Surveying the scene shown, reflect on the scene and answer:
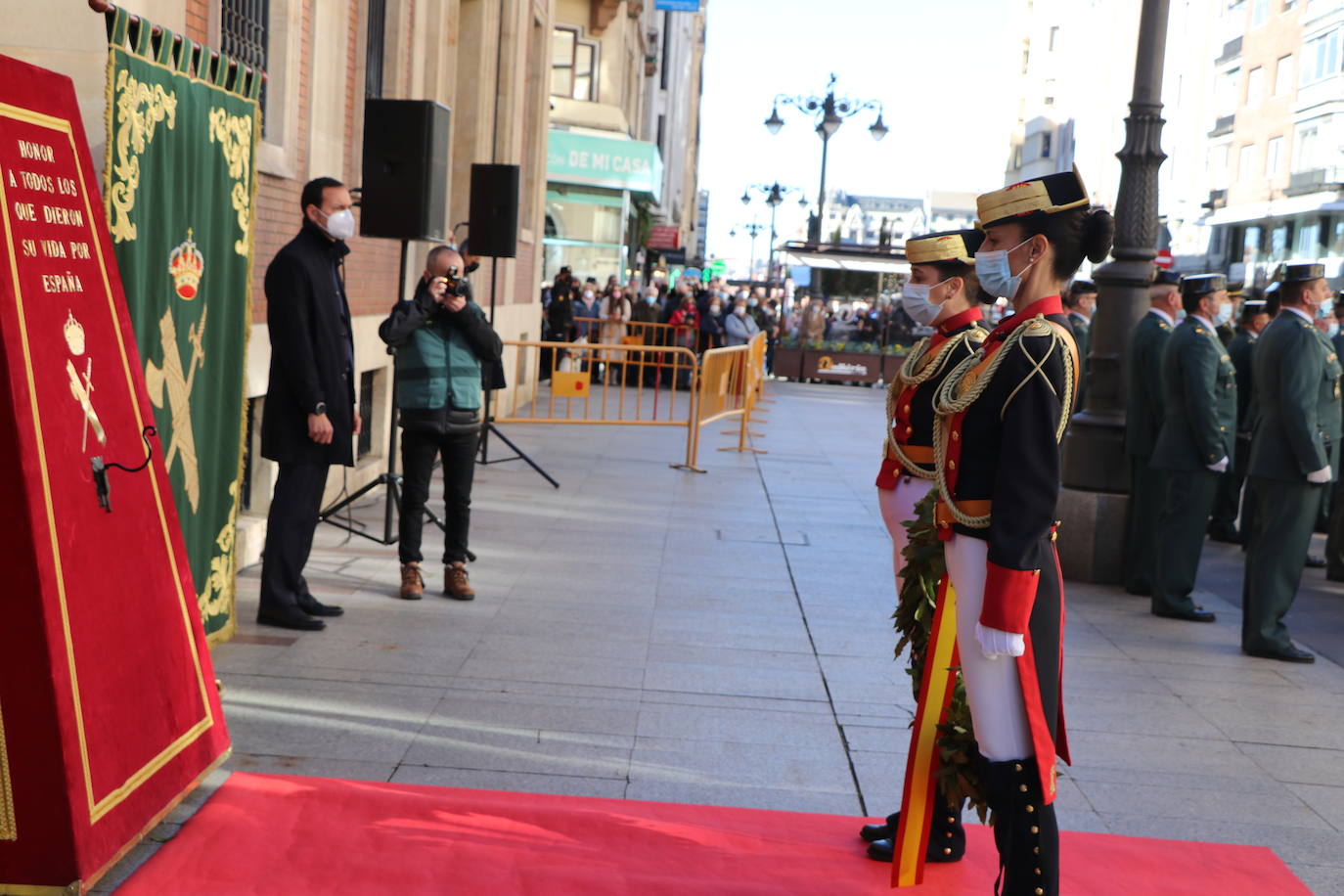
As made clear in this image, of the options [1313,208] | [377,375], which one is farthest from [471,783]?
[1313,208]

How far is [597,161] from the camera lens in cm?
3553

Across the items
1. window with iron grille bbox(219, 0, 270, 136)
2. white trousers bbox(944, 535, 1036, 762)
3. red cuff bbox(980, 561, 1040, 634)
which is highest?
window with iron grille bbox(219, 0, 270, 136)

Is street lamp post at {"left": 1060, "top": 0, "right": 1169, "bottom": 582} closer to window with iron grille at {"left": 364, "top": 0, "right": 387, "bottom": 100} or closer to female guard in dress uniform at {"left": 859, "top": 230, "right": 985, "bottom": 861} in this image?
female guard in dress uniform at {"left": 859, "top": 230, "right": 985, "bottom": 861}

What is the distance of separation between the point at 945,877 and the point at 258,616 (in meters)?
3.94

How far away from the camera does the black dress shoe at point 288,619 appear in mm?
6875

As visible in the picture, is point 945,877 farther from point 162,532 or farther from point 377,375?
point 377,375

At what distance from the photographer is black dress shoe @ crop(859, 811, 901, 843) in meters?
4.40

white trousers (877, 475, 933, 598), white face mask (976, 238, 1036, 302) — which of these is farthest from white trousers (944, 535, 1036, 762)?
white trousers (877, 475, 933, 598)

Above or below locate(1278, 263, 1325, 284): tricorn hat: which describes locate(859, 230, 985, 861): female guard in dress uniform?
below

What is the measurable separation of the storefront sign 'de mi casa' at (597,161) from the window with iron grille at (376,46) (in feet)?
75.4

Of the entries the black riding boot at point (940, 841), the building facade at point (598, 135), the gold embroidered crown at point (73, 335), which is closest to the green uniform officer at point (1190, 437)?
the black riding boot at point (940, 841)

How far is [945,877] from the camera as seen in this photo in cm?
428

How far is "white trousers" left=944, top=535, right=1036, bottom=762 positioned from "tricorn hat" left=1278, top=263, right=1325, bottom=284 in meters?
4.44

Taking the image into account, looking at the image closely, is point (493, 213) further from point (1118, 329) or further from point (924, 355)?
point (924, 355)
